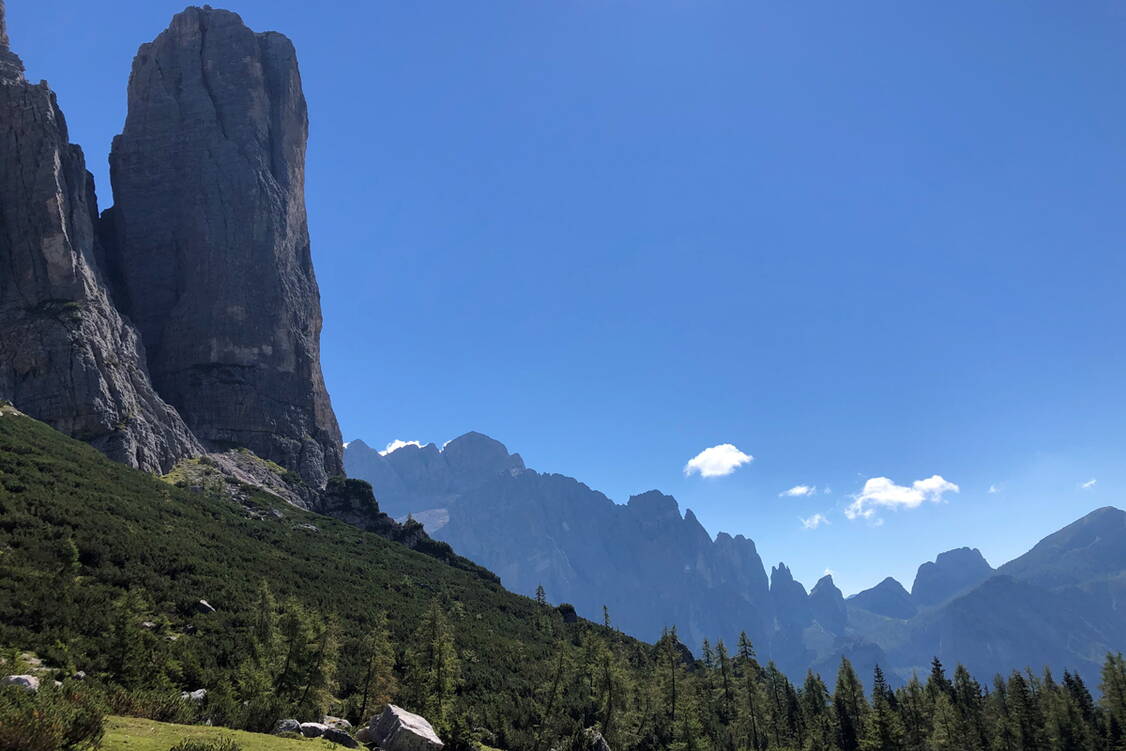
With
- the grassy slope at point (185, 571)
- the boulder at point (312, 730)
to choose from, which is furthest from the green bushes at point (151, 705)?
the grassy slope at point (185, 571)

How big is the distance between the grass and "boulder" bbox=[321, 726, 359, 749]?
70cm

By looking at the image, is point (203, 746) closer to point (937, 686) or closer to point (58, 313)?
point (937, 686)

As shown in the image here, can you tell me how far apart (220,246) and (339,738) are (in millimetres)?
171930

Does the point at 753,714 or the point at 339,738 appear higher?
the point at 339,738

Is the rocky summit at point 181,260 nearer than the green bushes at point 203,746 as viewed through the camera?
No

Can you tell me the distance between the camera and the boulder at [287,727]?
93.1 ft

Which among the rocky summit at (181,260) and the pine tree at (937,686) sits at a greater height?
the rocky summit at (181,260)

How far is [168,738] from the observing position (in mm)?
20016

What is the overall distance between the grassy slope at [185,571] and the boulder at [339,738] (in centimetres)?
1404

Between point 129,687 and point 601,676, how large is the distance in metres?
38.6

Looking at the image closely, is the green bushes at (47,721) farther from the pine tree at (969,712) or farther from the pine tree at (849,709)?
the pine tree at (969,712)

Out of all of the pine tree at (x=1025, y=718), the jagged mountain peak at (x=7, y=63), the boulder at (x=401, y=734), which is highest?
the jagged mountain peak at (x=7, y=63)

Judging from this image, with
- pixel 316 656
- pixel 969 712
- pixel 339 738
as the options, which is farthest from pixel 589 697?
pixel 969 712

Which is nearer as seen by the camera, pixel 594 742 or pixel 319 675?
pixel 319 675
